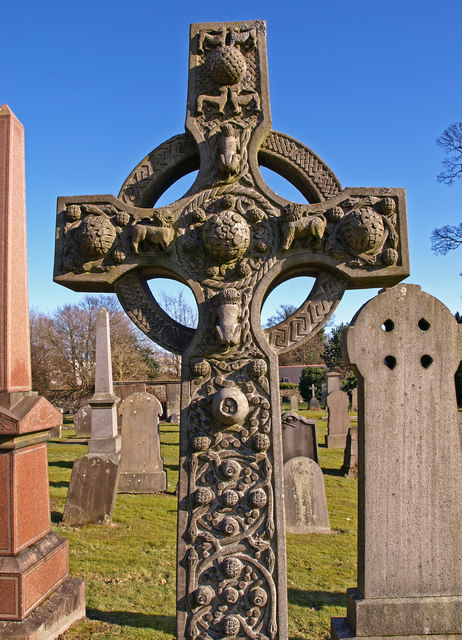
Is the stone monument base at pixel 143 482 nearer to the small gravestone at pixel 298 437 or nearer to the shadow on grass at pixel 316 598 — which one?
the small gravestone at pixel 298 437

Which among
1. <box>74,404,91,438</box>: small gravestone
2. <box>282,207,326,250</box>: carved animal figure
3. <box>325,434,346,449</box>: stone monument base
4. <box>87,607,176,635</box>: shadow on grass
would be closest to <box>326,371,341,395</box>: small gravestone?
<box>325,434,346,449</box>: stone monument base

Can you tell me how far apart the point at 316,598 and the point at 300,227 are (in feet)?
12.6

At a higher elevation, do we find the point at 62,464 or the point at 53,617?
the point at 53,617

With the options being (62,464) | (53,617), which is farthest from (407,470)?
(62,464)

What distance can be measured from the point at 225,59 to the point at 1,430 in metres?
3.48

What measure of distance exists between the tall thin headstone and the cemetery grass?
1.35ft

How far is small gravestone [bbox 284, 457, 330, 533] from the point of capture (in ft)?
23.2

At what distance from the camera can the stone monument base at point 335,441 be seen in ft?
51.2

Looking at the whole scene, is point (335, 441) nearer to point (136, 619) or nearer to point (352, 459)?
point (352, 459)

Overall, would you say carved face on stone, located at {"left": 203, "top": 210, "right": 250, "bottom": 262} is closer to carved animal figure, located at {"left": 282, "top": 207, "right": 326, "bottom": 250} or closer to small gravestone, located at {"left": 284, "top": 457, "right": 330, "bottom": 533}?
carved animal figure, located at {"left": 282, "top": 207, "right": 326, "bottom": 250}

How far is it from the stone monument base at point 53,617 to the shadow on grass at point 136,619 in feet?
0.60

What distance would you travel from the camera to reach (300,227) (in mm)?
3475

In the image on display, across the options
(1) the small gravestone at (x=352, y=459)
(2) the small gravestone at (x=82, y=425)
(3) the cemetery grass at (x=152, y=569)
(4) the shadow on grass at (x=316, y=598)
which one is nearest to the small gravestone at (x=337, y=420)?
(1) the small gravestone at (x=352, y=459)

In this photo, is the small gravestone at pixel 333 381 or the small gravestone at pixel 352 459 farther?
the small gravestone at pixel 333 381
